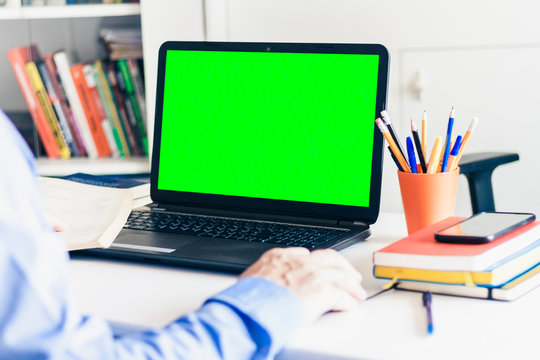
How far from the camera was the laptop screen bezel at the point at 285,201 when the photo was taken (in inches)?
43.1

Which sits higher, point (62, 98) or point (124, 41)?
point (124, 41)

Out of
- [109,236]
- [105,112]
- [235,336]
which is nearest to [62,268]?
[235,336]

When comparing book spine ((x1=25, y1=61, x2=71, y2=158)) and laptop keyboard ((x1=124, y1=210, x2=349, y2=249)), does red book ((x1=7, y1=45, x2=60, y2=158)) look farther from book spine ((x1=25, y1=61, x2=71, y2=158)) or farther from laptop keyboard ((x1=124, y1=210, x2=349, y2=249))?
laptop keyboard ((x1=124, y1=210, x2=349, y2=249))

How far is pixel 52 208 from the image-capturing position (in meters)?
1.19

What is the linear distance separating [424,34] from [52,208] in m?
1.19

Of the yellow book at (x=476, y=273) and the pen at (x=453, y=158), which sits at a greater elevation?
the pen at (x=453, y=158)

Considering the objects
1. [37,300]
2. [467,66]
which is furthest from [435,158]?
[467,66]

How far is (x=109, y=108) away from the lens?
2229mm

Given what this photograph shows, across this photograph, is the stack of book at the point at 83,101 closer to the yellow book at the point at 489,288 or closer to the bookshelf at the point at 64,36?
the bookshelf at the point at 64,36

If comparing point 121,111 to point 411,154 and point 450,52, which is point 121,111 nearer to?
point 450,52

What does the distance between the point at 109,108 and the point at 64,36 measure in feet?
0.96

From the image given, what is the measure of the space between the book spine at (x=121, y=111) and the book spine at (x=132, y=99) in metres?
0.02

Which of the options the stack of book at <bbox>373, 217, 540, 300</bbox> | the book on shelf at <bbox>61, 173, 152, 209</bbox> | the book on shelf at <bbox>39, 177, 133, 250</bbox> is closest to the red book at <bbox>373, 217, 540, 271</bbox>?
the stack of book at <bbox>373, 217, 540, 300</bbox>

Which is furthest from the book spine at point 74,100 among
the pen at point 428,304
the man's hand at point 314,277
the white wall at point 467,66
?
the pen at point 428,304
